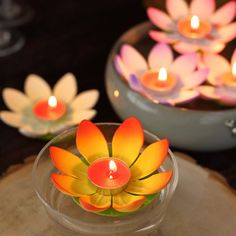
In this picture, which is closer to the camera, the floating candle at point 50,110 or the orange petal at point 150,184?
the orange petal at point 150,184

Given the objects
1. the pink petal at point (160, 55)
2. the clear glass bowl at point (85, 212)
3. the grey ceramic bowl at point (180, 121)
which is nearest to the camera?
the clear glass bowl at point (85, 212)

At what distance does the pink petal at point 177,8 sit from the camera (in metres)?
1.02

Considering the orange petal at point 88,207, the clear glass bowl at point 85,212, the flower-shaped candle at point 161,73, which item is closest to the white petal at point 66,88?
the flower-shaped candle at point 161,73

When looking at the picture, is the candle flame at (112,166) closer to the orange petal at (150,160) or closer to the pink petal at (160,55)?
the orange petal at (150,160)

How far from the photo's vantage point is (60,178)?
0.68 m

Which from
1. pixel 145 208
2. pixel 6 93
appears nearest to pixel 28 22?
pixel 6 93

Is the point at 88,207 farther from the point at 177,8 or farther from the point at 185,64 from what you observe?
the point at 177,8

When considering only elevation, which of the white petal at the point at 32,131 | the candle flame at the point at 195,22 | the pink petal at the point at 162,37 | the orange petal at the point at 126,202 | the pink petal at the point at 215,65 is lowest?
the white petal at the point at 32,131

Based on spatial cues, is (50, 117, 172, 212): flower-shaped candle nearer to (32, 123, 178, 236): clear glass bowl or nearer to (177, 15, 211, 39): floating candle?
(32, 123, 178, 236): clear glass bowl

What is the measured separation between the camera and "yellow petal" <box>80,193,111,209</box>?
669 millimetres

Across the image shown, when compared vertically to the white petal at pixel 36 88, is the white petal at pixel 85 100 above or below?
below

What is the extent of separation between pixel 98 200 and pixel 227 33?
444mm

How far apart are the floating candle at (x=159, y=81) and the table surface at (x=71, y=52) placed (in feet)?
0.37

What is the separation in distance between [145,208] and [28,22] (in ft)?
2.13
